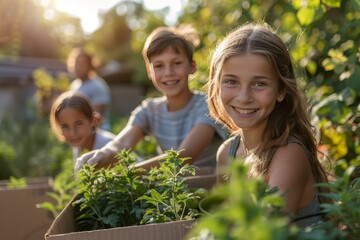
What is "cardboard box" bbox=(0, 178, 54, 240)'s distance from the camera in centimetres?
292

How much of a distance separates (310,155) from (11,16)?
22.4 feet

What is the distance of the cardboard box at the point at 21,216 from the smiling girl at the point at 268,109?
101cm

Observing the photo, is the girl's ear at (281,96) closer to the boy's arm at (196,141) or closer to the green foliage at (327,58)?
the green foliage at (327,58)

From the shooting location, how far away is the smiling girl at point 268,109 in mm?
2330

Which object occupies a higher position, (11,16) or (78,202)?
(11,16)

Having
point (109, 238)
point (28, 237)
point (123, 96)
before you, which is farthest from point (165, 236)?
point (123, 96)

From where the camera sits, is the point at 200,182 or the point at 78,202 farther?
the point at 200,182

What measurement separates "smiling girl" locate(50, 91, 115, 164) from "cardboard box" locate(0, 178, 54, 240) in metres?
0.87

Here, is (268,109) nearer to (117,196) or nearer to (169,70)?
(117,196)

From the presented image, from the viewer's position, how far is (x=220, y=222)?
1.12 metres

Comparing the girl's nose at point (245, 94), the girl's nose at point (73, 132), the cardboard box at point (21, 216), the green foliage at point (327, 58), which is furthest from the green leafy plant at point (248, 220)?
the girl's nose at point (73, 132)

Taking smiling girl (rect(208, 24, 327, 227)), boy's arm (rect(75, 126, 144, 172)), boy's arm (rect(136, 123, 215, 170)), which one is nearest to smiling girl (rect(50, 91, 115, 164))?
boy's arm (rect(75, 126, 144, 172))

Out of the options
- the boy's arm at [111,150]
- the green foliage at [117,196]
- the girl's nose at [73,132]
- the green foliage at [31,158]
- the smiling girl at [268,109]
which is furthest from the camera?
the green foliage at [31,158]

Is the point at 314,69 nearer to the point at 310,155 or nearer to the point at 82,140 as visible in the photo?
A: the point at 82,140
